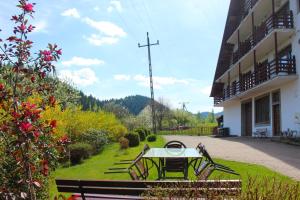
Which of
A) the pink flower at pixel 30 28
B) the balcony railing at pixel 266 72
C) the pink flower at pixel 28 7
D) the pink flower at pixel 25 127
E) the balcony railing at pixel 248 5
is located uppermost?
the balcony railing at pixel 248 5

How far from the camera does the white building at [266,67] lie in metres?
21.5

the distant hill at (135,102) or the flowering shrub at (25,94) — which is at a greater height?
the distant hill at (135,102)

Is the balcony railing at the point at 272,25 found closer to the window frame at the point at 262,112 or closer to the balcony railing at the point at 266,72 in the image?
the balcony railing at the point at 266,72

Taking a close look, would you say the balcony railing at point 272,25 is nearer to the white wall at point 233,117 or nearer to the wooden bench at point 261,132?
the wooden bench at point 261,132

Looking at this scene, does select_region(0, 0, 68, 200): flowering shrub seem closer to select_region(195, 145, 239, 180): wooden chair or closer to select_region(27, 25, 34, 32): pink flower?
select_region(27, 25, 34, 32): pink flower

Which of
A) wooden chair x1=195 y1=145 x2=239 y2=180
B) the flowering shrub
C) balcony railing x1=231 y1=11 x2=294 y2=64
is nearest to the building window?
balcony railing x1=231 y1=11 x2=294 y2=64

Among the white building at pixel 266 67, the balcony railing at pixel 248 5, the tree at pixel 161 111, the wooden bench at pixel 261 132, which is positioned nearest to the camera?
the white building at pixel 266 67

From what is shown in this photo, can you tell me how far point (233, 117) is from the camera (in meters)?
36.4

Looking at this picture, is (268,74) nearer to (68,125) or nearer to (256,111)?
(256,111)

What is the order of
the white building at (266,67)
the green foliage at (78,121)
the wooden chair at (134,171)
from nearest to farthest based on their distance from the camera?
the wooden chair at (134,171) < the green foliage at (78,121) < the white building at (266,67)

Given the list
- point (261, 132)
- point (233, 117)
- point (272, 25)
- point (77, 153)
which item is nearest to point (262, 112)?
point (261, 132)

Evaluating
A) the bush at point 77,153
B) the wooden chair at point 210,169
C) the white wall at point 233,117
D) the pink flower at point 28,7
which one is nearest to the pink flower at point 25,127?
the pink flower at point 28,7

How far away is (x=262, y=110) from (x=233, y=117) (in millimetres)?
8967

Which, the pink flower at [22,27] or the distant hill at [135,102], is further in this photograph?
the distant hill at [135,102]
